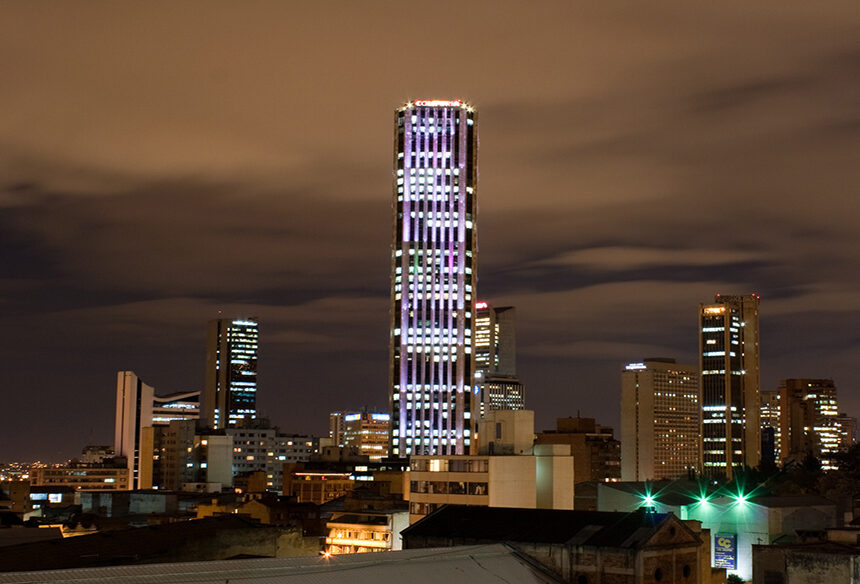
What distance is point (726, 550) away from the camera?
115 m

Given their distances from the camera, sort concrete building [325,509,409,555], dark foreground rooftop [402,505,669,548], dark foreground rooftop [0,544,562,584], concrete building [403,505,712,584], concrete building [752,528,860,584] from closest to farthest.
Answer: dark foreground rooftop [0,544,562,584] < concrete building [752,528,860,584] < concrete building [403,505,712,584] < dark foreground rooftop [402,505,669,548] < concrete building [325,509,409,555]

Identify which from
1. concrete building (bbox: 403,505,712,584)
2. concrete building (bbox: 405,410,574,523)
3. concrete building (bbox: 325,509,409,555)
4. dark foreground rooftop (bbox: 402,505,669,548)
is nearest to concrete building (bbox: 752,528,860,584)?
concrete building (bbox: 403,505,712,584)

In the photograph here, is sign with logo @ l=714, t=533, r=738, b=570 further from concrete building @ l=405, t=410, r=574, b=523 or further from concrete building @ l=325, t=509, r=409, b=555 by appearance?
concrete building @ l=325, t=509, r=409, b=555

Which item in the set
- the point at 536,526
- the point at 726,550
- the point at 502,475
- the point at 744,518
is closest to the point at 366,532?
the point at 502,475

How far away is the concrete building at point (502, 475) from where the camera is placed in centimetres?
12019

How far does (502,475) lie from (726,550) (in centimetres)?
2459

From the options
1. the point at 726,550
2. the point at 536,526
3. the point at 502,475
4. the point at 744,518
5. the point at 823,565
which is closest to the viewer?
the point at 823,565

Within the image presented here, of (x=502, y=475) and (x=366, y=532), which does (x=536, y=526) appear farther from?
(x=366, y=532)

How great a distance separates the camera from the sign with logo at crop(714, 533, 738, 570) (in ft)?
374

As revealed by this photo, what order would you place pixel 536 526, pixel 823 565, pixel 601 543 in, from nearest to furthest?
pixel 823 565, pixel 601 543, pixel 536 526

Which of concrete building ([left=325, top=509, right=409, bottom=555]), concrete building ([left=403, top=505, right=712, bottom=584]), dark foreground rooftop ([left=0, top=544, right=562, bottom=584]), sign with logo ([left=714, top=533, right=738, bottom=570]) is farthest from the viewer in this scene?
concrete building ([left=325, top=509, right=409, bottom=555])

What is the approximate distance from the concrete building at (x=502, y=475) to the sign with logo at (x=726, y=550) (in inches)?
687

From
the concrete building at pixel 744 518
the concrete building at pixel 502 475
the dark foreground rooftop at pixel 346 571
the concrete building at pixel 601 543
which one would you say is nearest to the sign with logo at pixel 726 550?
the concrete building at pixel 744 518

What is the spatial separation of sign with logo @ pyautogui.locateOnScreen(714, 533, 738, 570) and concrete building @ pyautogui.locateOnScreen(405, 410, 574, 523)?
57.3ft
